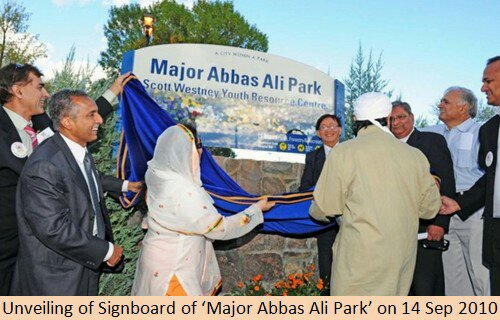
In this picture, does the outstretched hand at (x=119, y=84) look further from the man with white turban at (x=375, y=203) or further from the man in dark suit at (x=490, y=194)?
the man in dark suit at (x=490, y=194)

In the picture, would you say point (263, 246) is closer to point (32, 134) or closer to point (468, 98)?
point (468, 98)

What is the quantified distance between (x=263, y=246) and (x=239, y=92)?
6.72ft

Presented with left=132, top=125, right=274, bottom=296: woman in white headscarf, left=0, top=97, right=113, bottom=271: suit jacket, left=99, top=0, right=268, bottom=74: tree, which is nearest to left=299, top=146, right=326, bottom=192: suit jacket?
left=132, top=125, right=274, bottom=296: woman in white headscarf

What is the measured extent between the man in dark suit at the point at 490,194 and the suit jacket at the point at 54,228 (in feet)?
8.17

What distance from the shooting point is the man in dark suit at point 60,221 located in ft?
7.99

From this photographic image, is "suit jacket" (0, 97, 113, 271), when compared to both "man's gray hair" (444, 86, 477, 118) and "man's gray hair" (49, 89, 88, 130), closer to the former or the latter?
"man's gray hair" (49, 89, 88, 130)

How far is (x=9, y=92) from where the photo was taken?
119 inches

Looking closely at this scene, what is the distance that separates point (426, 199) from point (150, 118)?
2.52 metres

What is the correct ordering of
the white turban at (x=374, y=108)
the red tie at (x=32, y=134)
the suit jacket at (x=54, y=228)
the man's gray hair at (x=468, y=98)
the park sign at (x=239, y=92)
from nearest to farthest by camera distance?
the suit jacket at (x=54, y=228) < the white turban at (x=374, y=108) < the red tie at (x=32, y=134) < the man's gray hair at (x=468, y=98) < the park sign at (x=239, y=92)

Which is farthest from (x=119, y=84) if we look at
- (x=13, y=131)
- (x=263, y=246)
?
(x=263, y=246)

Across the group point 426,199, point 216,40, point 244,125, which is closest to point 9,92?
point 426,199

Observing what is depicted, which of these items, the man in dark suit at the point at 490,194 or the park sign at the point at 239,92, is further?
the park sign at the point at 239,92

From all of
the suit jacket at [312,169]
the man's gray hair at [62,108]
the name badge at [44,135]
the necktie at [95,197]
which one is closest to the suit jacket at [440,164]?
the suit jacket at [312,169]

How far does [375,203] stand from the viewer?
2.67 metres
